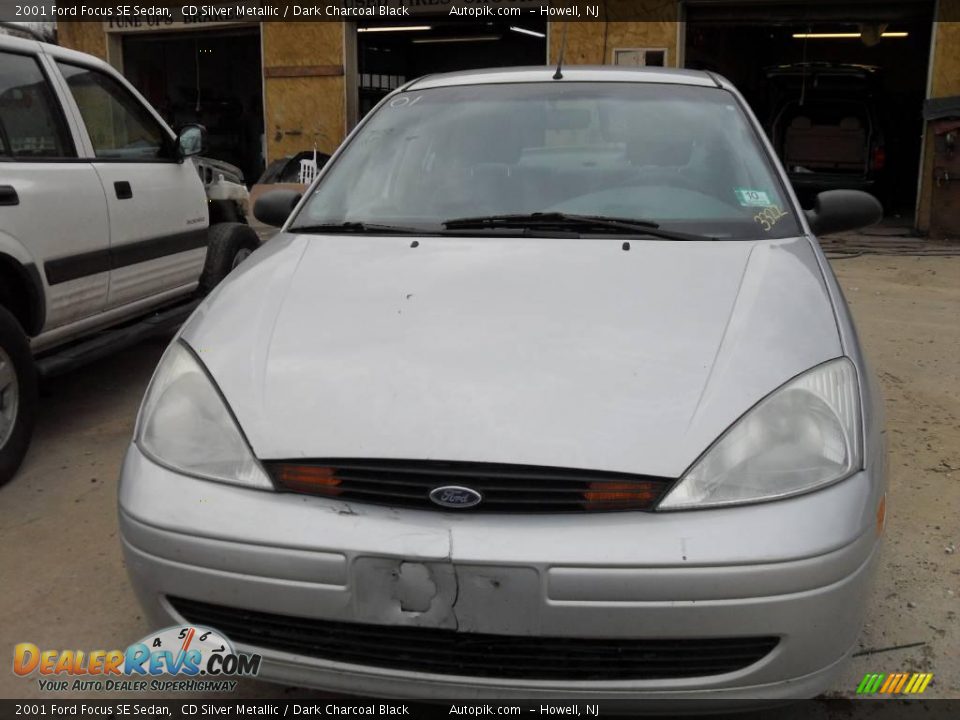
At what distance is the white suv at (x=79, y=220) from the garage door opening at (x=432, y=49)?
30.9ft

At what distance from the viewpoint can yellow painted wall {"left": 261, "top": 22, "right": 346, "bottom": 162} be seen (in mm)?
13273

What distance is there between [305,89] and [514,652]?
12.7 meters

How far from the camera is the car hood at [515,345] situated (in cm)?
188

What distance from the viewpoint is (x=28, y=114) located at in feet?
12.9

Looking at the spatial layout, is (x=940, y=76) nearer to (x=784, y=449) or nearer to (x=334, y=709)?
(x=784, y=449)

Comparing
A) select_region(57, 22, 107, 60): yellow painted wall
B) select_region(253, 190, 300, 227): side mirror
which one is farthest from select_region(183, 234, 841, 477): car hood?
select_region(57, 22, 107, 60): yellow painted wall

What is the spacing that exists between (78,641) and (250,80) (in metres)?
18.1

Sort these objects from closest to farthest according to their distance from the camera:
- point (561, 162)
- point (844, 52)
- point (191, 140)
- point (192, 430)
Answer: point (192, 430) < point (561, 162) < point (191, 140) < point (844, 52)

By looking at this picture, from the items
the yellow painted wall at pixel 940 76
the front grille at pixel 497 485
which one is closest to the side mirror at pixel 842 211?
the front grille at pixel 497 485

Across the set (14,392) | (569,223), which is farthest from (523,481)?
(14,392)

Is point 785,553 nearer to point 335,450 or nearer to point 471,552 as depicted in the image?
point 471,552

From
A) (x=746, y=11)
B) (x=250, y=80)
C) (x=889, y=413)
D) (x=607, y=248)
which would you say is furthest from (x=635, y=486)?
(x=250, y=80)

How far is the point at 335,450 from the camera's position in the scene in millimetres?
1888

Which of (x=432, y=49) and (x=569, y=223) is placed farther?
(x=432, y=49)
